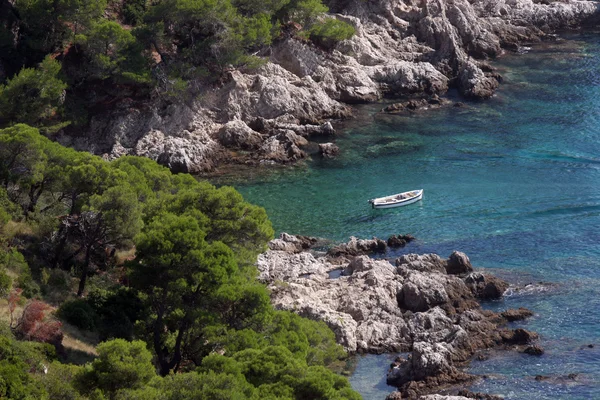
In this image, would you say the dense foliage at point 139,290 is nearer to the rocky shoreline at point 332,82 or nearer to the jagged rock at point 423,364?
the jagged rock at point 423,364

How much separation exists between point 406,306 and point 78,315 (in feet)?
60.0

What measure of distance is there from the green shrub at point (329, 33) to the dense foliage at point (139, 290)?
34.7m

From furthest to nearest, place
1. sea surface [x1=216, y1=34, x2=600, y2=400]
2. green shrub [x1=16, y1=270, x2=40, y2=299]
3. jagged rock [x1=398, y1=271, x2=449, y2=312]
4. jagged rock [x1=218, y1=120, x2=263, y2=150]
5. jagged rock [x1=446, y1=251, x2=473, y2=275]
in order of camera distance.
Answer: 1. jagged rock [x1=218, y1=120, x2=263, y2=150]
2. jagged rock [x1=446, y1=251, x2=473, y2=275]
3. jagged rock [x1=398, y1=271, x2=449, y2=312]
4. sea surface [x1=216, y1=34, x2=600, y2=400]
5. green shrub [x1=16, y1=270, x2=40, y2=299]

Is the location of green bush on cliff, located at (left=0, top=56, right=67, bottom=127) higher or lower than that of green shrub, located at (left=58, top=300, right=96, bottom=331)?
higher

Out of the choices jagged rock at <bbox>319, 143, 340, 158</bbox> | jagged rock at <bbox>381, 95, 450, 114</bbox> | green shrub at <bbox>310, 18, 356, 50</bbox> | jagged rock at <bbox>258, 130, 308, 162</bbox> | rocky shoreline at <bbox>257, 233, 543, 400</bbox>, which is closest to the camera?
rocky shoreline at <bbox>257, 233, 543, 400</bbox>

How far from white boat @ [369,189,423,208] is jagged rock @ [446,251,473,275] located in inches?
404

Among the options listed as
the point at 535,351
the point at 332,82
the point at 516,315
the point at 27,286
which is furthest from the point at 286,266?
the point at 332,82

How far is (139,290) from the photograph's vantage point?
40188 millimetres

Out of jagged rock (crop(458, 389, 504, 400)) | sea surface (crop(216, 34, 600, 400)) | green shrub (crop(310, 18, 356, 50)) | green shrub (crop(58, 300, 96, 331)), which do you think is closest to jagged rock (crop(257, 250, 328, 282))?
sea surface (crop(216, 34, 600, 400))

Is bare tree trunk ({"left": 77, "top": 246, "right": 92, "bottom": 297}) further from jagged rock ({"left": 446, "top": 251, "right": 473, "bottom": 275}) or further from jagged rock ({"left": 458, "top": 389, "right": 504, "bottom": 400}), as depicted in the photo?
jagged rock ({"left": 446, "top": 251, "right": 473, "bottom": 275})

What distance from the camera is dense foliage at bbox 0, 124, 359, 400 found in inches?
1230

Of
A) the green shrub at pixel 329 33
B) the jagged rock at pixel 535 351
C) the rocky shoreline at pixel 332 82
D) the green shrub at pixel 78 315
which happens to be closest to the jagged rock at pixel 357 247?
the jagged rock at pixel 535 351

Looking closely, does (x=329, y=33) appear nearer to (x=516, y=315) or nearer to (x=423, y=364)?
(x=516, y=315)

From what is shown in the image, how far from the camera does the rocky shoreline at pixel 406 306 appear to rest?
1729 inches
